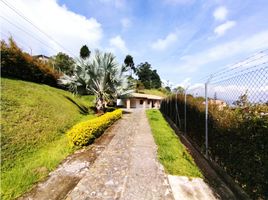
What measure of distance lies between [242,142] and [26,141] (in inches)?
224

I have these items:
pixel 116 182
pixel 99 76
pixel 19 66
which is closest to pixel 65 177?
pixel 116 182

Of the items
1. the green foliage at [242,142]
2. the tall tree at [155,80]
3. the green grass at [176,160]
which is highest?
the tall tree at [155,80]

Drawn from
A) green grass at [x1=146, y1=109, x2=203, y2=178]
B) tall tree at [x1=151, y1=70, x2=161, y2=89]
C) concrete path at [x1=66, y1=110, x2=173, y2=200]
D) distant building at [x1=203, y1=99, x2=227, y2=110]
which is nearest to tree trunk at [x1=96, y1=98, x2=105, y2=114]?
green grass at [x1=146, y1=109, x2=203, y2=178]

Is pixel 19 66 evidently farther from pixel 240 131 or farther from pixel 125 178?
pixel 240 131

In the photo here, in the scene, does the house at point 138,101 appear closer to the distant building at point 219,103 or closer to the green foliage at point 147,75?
the distant building at point 219,103

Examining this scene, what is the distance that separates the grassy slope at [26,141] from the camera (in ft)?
13.0

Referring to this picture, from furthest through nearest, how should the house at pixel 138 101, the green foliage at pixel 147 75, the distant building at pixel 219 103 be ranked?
1. the green foliage at pixel 147 75
2. the house at pixel 138 101
3. the distant building at pixel 219 103

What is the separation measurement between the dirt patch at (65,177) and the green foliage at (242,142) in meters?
3.04

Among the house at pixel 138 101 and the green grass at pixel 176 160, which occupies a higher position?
the house at pixel 138 101

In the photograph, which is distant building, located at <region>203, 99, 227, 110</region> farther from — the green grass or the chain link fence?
the green grass

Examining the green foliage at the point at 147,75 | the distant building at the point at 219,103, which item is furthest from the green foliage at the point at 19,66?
the green foliage at the point at 147,75

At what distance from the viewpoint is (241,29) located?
230 inches

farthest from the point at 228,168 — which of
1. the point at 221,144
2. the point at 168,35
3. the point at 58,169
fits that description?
the point at 168,35

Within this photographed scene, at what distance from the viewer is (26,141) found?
5.81m
